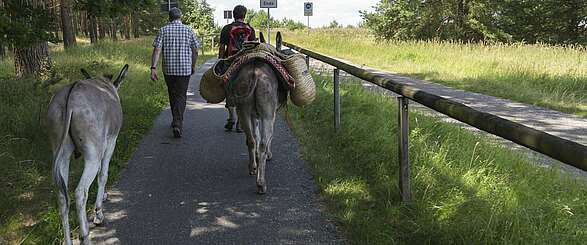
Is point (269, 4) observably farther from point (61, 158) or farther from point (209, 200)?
point (61, 158)

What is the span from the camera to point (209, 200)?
477cm

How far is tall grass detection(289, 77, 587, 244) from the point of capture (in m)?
3.47

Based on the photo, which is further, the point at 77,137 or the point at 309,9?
the point at 309,9

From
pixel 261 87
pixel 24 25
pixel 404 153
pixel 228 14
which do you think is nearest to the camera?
pixel 404 153

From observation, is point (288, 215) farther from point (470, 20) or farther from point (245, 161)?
point (470, 20)

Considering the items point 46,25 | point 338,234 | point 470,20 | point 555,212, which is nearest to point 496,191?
point 555,212

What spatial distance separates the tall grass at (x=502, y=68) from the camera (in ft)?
37.8

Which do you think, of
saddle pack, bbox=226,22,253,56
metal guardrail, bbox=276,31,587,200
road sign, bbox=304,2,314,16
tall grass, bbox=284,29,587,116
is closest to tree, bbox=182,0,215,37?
road sign, bbox=304,2,314,16

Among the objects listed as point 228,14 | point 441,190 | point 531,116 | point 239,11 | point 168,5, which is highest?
point 168,5

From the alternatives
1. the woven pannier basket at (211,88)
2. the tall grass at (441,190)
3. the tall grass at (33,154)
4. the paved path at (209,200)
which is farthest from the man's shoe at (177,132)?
the tall grass at (441,190)

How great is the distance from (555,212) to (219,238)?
261 cm

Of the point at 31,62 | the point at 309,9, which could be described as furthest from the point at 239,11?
the point at 309,9

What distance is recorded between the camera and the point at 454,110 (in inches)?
137

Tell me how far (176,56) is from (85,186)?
13.0ft
